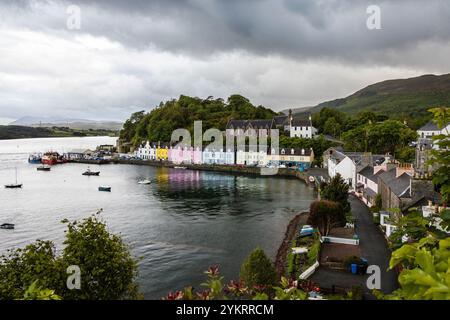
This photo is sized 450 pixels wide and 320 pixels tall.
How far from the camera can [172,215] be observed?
151 feet

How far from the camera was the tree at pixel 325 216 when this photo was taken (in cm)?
3045

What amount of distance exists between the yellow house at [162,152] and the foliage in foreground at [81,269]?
10695 centimetres

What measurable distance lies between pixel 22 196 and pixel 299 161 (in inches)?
2380

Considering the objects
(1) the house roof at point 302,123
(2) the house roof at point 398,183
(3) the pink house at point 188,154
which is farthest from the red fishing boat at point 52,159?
(2) the house roof at point 398,183

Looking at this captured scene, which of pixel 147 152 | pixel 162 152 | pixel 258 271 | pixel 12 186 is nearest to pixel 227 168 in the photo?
pixel 162 152

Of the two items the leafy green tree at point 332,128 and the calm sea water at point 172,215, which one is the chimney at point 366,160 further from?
the leafy green tree at point 332,128

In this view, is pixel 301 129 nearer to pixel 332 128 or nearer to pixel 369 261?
pixel 332 128

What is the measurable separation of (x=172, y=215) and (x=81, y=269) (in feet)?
105

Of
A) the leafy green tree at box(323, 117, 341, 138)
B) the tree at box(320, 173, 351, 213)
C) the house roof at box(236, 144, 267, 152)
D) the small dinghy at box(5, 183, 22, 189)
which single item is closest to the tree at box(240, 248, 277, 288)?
the tree at box(320, 173, 351, 213)

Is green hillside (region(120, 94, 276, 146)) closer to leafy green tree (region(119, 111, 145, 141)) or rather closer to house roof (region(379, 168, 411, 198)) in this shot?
leafy green tree (region(119, 111, 145, 141))

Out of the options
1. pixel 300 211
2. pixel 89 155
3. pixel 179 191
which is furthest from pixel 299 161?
pixel 89 155

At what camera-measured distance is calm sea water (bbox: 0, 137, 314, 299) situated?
29.2m

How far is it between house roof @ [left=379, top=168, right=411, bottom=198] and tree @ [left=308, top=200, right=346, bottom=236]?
16.0 ft
